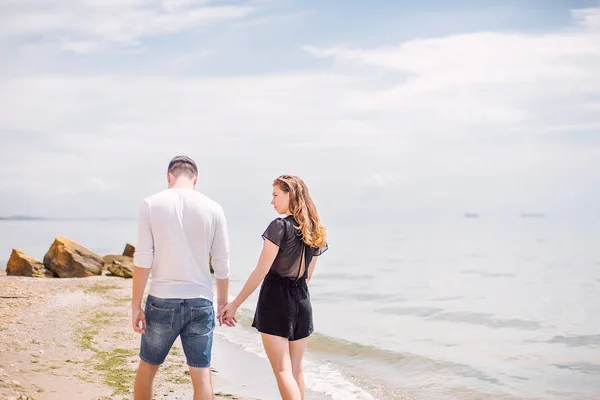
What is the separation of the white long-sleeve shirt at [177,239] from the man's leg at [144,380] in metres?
0.59

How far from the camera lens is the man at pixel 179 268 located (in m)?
4.65

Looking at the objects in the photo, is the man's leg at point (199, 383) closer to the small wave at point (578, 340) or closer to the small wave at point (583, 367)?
the small wave at point (583, 367)

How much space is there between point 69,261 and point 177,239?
15455 millimetres

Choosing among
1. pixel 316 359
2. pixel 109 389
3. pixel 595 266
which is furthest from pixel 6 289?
pixel 595 266

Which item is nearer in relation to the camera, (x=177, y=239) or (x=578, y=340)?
(x=177, y=239)

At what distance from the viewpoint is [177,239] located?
4.65 m

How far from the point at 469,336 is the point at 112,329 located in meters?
8.99

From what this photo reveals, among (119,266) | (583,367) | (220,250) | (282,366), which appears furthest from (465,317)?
(220,250)

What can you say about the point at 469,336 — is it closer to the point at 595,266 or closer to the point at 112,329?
the point at 112,329

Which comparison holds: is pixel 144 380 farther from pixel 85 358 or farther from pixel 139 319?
pixel 85 358

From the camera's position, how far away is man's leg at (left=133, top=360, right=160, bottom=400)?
4.88 meters

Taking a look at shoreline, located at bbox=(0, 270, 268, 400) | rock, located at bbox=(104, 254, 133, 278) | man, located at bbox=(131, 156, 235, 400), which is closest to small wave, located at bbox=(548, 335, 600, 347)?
shoreline, located at bbox=(0, 270, 268, 400)

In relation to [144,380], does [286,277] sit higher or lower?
higher

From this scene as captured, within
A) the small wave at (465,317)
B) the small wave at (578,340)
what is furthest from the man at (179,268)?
the small wave at (465,317)
